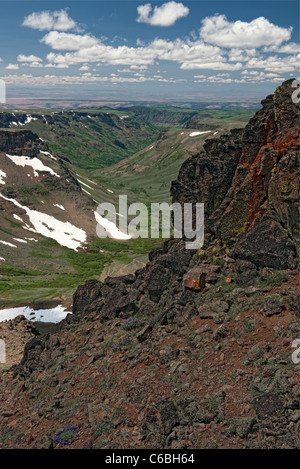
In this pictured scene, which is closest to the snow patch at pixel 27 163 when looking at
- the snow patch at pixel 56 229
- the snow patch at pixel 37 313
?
the snow patch at pixel 56 229

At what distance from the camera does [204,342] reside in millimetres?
21625

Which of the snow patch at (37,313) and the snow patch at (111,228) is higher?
A: the snow patch at (111,228)

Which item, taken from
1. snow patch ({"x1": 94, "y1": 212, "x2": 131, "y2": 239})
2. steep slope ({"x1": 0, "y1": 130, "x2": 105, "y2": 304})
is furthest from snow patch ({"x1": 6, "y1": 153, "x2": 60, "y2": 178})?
snow patch ({"x1": 94, "y1": 212, "x2": 131, "y2": 239})

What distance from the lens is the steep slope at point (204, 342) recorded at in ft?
55.9

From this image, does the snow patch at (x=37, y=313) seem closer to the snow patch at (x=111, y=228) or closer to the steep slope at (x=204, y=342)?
the steep slope at (x=204, y=342)

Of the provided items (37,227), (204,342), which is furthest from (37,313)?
(37,227)

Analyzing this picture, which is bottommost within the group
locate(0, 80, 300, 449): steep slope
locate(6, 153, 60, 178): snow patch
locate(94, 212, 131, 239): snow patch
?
locate(94, 212, 131, 239): snow patch

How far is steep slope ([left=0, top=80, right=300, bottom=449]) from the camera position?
1705 centimetres

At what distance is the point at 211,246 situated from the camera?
29234 mm

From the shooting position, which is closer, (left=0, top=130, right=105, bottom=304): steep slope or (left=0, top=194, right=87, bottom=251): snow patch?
(left=0, top=130, right=105, bottom=304): steep slope

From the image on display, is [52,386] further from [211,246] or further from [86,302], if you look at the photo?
[211,246]

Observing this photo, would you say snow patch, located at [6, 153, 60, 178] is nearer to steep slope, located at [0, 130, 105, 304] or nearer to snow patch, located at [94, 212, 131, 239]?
steep slope, located at [0, 130, 105, 304]

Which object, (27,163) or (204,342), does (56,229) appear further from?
(204,342)

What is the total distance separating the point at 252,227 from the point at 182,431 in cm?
1550
